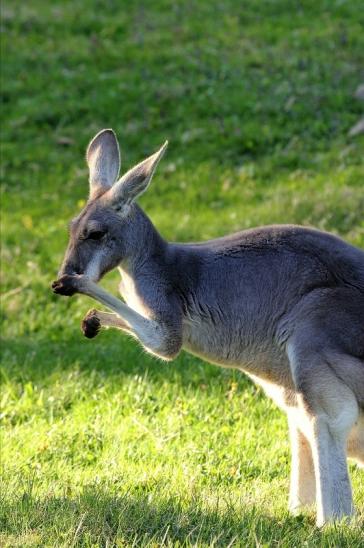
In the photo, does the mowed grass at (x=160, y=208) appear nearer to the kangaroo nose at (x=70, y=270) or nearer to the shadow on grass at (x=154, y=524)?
the shadow on grass at (x=154, y=524)

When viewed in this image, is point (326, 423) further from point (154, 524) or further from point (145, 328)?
point (145, 328)

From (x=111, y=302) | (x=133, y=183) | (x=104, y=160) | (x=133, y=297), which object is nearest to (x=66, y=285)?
(x=111, y=302)

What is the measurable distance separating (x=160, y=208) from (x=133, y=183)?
19.7 ft

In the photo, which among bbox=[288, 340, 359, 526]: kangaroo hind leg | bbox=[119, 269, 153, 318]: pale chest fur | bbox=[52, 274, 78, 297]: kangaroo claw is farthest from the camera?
bbox=[119, 269, 153, 318]: pale chest fur

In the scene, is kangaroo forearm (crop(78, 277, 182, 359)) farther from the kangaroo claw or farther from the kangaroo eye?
the kangaroo eye

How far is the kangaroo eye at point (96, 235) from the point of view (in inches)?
206

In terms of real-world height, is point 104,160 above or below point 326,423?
above

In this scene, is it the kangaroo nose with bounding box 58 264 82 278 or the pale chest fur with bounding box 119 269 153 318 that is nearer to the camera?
the kangaroo nose with bounding box 58 264 82 278

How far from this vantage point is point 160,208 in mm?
11234

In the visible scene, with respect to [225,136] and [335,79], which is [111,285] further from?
[335,79]

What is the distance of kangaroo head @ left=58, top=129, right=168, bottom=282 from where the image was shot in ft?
17.0

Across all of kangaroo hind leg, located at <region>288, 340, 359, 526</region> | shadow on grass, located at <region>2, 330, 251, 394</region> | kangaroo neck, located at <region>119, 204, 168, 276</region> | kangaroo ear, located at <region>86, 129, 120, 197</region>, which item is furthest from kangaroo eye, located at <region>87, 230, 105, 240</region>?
shadow on grass, located at <region>2, 330, 251, 394</region>

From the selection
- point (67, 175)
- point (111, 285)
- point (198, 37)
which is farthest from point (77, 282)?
point (198, 37)

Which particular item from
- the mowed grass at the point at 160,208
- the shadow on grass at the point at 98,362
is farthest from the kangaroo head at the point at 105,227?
the shadow on grass at the point at 98,362
